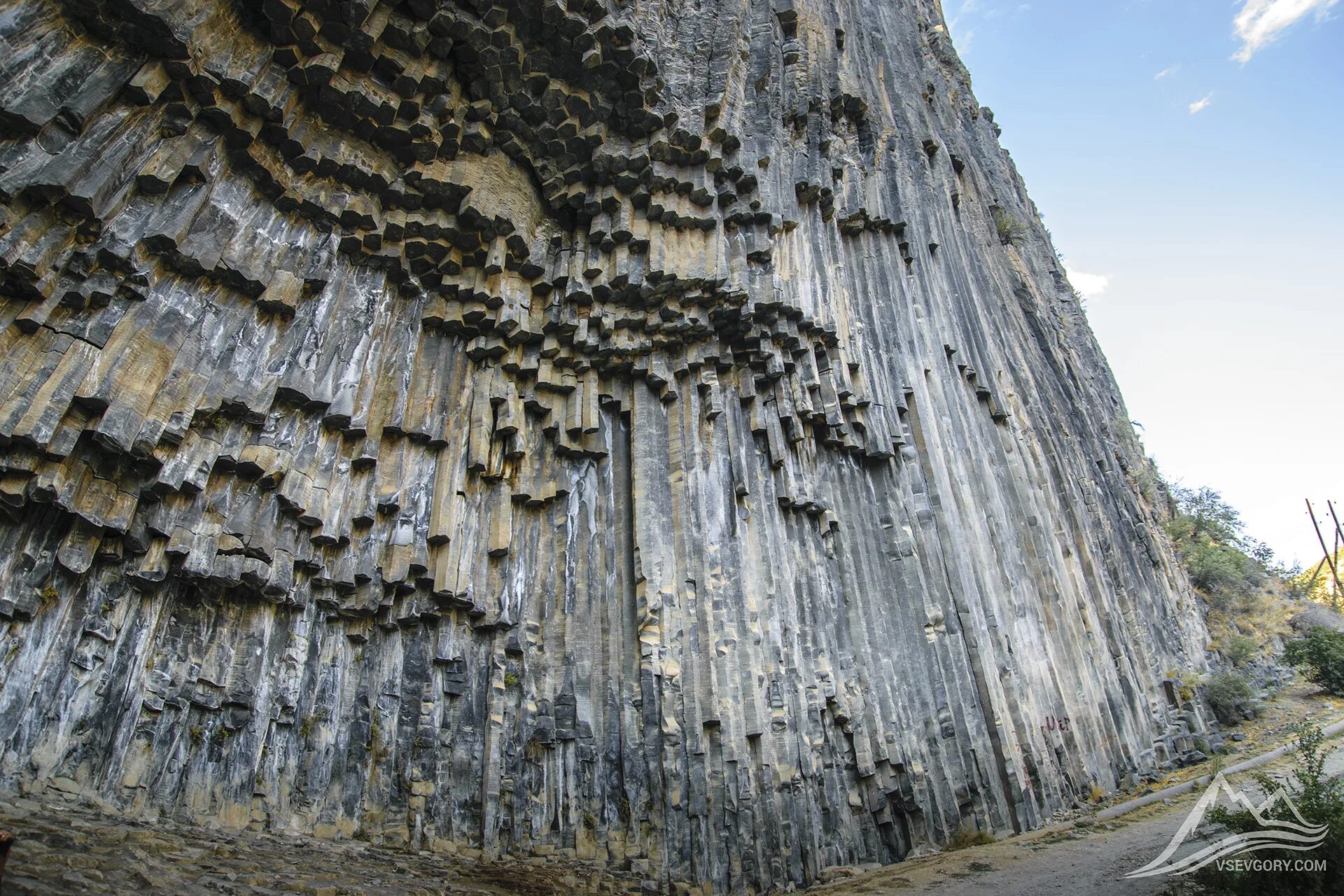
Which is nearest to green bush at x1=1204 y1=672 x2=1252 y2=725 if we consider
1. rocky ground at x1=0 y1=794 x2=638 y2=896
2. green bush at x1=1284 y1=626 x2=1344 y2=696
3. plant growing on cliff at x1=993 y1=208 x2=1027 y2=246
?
green bush at x1=1284 y1=626 x2=1344 y2=696

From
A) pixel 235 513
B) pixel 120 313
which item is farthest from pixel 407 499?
pixel 120 313

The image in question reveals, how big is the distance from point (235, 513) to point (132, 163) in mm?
3145

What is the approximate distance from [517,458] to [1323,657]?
16008 millimetres

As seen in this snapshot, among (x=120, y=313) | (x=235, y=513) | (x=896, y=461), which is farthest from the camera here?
(x=896, y=461)

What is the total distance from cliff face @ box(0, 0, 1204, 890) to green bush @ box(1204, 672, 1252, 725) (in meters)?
2.31

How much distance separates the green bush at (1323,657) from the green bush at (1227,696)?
2.00 meters

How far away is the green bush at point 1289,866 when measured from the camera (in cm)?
568

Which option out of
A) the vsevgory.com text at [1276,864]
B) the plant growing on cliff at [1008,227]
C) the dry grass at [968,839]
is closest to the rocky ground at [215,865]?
the dry grass at [968,839]

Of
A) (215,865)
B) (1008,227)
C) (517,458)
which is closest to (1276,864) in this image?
(215,865)

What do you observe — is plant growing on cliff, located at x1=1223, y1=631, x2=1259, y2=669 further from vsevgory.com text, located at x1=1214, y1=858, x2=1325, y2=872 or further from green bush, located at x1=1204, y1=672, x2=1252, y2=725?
vsevgory.com text, located at x1=1214, y1=858, x2=1325, y2=872

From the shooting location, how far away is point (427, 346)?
973 centimetres

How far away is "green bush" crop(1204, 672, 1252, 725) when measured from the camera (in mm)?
14492

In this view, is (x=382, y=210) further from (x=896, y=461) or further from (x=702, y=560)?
(x=896, y=461)

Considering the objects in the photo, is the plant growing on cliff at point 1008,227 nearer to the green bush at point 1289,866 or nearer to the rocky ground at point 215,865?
the green bush at point 1289,866
